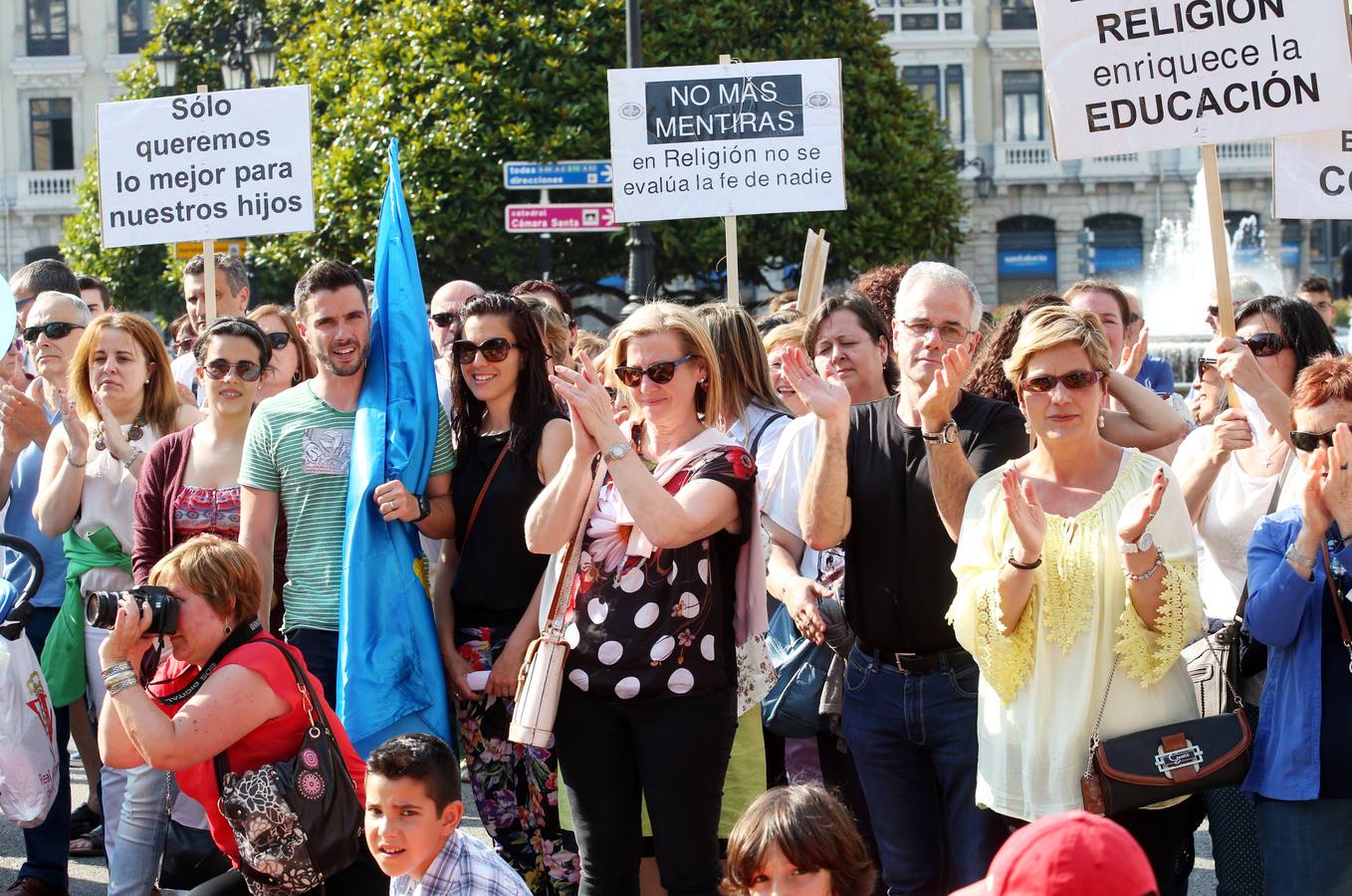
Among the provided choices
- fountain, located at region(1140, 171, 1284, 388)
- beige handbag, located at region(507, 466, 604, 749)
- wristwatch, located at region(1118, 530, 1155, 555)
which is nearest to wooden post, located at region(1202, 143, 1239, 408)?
wristwatch, located at region(1118, 530, 1155, 555)

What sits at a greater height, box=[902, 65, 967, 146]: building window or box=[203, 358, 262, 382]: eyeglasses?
box=[902, 65, 967, 146]: building window

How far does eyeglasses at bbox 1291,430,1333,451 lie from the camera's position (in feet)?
13.3

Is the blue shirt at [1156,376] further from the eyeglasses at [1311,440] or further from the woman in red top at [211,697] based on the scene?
the woman in red top at [211,697]

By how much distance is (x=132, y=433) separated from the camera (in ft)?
19.8

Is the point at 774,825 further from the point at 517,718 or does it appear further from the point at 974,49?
the point at 974,49

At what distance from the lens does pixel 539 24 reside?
18312 millimetres

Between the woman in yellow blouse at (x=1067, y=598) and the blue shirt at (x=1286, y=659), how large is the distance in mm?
237

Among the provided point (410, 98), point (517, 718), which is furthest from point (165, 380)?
point (410, 98)

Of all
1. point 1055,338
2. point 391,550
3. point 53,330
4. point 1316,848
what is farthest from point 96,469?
point 1316,848

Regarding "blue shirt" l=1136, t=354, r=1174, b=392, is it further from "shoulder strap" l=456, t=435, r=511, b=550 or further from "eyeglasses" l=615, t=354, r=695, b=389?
"eyeglasses" l=615, t=354, r=695, b=389

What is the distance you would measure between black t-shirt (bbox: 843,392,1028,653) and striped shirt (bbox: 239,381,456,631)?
1.45 m

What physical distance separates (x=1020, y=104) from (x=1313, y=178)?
38987 mm

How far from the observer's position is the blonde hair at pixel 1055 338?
3979mm

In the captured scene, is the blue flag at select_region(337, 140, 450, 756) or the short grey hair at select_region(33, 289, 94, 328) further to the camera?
the short grey hair at select_region(33, 289, 94, 328)
